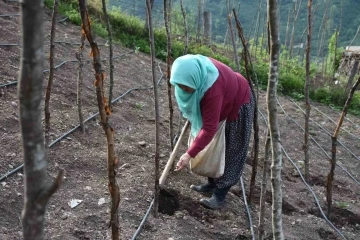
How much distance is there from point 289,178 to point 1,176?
250 cm

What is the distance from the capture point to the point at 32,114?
66 cm

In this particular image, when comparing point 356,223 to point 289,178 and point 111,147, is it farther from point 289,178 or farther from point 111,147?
point 111,147

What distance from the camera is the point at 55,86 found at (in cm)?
447

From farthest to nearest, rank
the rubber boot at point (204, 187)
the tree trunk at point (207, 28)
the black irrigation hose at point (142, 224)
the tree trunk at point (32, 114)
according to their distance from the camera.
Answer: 1. the tree trunk at point (207, 28)
2. the rubber boot at point (204, 187)
3. the black irrigation hose at point (142, 224)
4. the tree trunk at point (32, 114)

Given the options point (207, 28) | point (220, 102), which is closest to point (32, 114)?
point (220, 102)

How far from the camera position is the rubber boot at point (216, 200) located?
115 inches

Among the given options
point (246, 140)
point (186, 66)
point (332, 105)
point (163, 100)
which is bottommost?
point (332, 105)

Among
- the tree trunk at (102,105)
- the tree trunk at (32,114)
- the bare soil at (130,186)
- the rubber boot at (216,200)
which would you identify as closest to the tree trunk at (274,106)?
the tree trunk at (102,105)

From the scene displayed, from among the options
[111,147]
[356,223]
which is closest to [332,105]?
→ [356,223]

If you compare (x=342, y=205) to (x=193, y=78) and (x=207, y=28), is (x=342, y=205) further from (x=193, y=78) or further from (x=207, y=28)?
(x=207, y=28)

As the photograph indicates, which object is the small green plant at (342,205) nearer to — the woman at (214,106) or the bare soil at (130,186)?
the bare soil at (130,186)

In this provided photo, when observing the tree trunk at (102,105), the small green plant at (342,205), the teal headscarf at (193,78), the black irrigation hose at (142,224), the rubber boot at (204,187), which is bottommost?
the small green plant at (342,205)

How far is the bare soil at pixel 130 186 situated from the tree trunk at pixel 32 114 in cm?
154

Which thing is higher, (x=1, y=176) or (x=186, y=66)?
(x=186, y=66)
